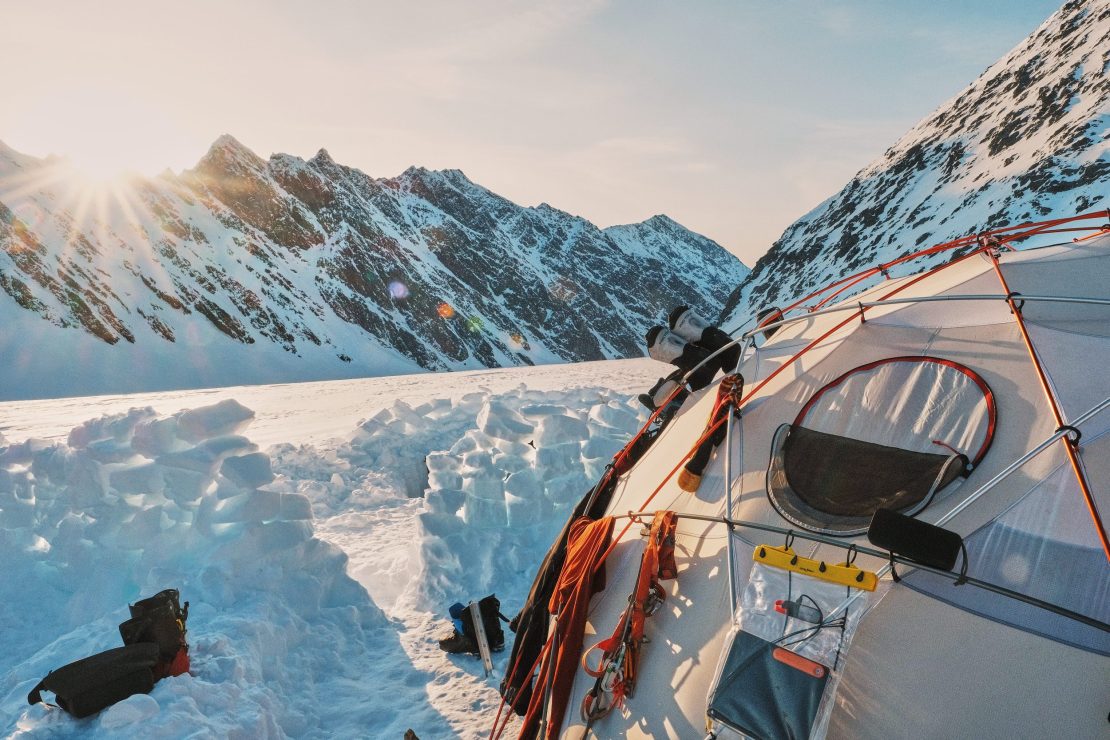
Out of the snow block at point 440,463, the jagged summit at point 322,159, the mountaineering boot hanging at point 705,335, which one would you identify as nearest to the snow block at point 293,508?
the snow block at point 440,463

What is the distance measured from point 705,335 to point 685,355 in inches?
9.1

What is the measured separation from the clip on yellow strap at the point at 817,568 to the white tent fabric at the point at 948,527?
12 cm

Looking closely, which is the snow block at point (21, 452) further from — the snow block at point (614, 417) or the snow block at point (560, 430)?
the snow block at point (614, 417)

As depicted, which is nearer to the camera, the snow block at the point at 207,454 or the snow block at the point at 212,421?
the snow block at the point at 207,454

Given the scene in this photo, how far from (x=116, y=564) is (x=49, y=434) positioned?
56.8 feet

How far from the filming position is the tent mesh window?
292 cm

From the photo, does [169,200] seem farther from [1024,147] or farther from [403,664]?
[1024,147]

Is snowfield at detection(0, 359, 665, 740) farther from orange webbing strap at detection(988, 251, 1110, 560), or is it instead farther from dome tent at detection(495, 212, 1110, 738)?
orange webbing strap at detection(988, 251, 1110, 560)

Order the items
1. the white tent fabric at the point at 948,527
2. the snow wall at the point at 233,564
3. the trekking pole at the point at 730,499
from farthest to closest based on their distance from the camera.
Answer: the snow wall at the point at 233,564 < the trekking pole at the point at 730,499 < the white tent fabric at the point at 948,527

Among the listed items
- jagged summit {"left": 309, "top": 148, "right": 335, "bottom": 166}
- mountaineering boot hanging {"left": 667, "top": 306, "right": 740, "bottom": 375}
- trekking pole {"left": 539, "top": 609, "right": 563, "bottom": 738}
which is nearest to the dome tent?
trekking pole {"left": 539, "top": 609, "right": 563, "bottom": 738}

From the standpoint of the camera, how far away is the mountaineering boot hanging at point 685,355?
4.86 meters

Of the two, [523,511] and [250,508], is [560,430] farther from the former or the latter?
[250,508]

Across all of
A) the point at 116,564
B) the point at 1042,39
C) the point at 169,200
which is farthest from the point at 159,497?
the point at 1042,39

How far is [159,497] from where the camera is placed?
7734 mm
